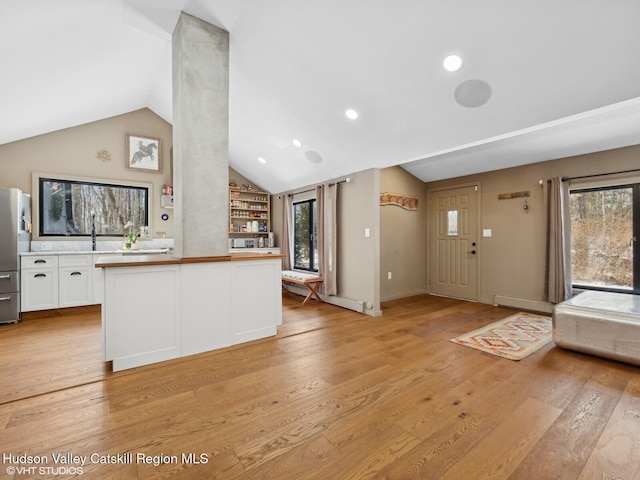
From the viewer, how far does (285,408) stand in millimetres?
1909

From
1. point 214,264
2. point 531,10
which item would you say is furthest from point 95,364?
point 531,10

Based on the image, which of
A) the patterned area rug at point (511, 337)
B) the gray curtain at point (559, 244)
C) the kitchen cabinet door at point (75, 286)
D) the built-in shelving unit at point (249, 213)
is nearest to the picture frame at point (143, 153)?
the built-in shelving unit at point (249, 213)

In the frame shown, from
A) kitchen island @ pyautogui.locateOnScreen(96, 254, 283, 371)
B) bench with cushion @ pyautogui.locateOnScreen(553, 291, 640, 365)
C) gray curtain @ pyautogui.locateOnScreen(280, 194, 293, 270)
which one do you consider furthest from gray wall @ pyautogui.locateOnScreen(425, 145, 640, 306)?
kitchen island @ pyautogui.locateOnScreen(96, 254, 283, 371)

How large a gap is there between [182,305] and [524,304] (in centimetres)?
478

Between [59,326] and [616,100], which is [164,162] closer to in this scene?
[59,326]

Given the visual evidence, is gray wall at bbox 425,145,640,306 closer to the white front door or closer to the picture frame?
the white front door

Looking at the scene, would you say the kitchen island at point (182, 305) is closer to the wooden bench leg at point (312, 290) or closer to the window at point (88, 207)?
the wooden bench leg at point (312, 290)

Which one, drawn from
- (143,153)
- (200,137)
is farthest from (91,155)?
(200,137)

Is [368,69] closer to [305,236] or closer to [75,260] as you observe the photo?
[305,236]

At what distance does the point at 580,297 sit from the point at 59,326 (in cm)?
619

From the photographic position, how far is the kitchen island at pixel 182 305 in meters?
2.41

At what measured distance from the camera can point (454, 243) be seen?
546cm

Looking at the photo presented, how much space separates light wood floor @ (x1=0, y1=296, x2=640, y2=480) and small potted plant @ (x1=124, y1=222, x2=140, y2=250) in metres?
2.06

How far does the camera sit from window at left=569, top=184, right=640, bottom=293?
12.3 feet
